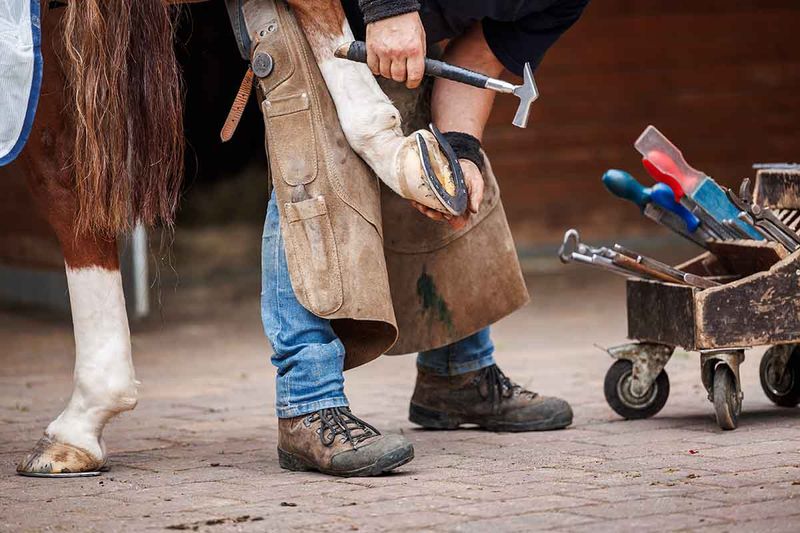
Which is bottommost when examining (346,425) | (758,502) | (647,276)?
(758,502)

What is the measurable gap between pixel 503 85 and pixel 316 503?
980 mm

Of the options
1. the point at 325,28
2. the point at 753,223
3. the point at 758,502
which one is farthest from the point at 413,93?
the point at 758,502

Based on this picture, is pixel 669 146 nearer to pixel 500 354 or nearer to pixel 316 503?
pixel 316 503

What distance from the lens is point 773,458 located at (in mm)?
3045

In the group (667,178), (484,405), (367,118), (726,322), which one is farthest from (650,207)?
(367,118)

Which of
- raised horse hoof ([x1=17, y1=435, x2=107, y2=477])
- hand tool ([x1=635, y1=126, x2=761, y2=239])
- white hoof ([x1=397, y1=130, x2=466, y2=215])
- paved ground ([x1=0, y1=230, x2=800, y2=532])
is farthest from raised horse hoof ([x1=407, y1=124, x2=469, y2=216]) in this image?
raised horse hoof ([x1=17, y1=435, x2=107, y2=477])

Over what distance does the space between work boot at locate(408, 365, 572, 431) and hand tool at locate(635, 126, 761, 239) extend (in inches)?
26.4

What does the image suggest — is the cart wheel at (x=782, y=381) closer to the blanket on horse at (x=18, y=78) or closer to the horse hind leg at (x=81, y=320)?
the horse hind leg at (x=81, y=320)

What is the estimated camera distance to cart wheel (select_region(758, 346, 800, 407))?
12.4ft

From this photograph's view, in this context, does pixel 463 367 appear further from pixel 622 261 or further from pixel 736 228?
pixel 736 228

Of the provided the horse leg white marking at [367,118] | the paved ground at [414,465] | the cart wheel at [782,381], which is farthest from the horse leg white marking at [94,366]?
the cart wheel at [782,381]

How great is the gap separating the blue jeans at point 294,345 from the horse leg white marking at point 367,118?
0.28m

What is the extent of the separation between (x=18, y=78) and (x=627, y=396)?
186cm

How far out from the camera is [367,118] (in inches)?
120
